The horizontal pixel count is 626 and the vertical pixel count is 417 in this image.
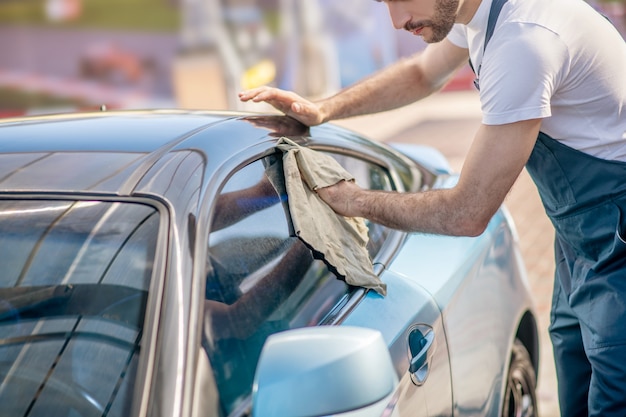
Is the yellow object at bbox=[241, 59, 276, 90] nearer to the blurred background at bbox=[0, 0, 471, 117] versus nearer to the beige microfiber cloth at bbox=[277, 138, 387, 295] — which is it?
the blurred background at bbox=[0, 0, 471, 117]

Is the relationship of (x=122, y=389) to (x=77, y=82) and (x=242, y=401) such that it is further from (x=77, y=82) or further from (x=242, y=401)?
(x=77, y=82)

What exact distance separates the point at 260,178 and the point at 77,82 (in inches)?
388

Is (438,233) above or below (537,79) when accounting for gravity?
below

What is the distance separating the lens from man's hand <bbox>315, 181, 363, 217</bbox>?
7.73 feet

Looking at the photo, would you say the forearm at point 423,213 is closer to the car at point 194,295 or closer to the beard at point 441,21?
the car at point 194,295

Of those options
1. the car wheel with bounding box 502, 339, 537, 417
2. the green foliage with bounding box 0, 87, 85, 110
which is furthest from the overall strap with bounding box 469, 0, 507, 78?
the green foliage with bounding box 0, 87, 85, 110

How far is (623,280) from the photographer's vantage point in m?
2.36

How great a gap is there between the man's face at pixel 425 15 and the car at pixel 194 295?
43 cm

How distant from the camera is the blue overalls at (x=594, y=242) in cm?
235

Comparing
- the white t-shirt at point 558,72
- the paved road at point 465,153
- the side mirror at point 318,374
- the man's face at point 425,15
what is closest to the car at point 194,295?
the side mirror at point 318,374

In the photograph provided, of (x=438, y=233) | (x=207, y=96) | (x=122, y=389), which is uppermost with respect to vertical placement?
(x=122, y=389)

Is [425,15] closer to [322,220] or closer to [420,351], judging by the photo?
[322,220]

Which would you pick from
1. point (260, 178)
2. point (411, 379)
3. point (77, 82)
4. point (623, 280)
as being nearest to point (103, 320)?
point (260, 178)

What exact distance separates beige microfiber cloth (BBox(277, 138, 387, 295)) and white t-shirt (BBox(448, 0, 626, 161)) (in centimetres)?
46
